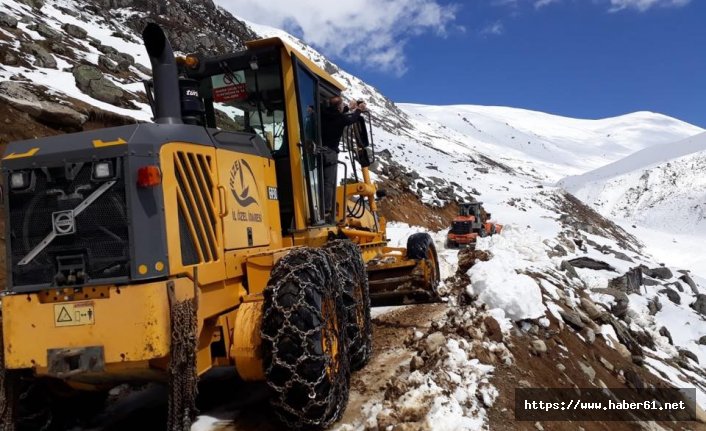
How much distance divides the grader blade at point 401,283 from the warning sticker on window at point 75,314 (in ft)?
14.7

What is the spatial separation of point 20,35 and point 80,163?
25.6 metres

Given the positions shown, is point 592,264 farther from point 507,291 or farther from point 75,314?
point 75,314

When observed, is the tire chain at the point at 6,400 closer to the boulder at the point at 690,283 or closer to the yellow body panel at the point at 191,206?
the yellow body panel at the point at 191,206

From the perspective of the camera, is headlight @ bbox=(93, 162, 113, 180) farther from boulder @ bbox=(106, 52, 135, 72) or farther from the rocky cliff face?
boulder @ bbox=(106, 52, 135, 72)

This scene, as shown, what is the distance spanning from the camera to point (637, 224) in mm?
51062

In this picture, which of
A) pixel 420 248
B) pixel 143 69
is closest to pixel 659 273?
pixel 420 248

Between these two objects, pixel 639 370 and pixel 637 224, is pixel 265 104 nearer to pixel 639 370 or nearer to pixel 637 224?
pixel 639 370

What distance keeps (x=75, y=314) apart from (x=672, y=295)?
58.6ft

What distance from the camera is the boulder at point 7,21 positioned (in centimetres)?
2474

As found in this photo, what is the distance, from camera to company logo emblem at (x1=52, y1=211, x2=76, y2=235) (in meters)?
3.69

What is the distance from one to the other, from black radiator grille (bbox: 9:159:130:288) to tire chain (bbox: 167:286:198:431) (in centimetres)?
46

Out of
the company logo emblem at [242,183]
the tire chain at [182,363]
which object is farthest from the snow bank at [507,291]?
the tire chain at [182,363]

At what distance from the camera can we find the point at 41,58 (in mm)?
21703

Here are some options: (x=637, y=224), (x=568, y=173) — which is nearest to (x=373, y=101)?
(x=568, y=173)
